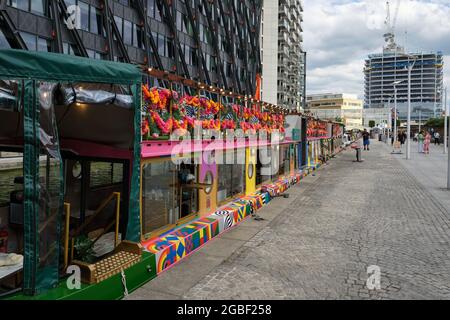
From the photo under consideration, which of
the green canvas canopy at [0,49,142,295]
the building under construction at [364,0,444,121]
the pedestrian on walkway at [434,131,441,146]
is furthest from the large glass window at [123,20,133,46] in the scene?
the building under construction at [364,0,444,121]

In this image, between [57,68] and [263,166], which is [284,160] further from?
[57,68]

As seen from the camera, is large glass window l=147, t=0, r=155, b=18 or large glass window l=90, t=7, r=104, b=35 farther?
large glass window l=147, t=0, r=155, b=18

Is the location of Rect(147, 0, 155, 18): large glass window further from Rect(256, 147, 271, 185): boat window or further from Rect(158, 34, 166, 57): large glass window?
Rect(256, 147, 271, 185): boat window

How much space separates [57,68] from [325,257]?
18.8 feet

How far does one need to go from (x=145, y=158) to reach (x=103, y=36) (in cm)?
3142

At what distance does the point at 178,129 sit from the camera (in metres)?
7.64

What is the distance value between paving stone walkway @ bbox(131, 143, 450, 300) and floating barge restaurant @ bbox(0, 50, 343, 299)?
0.65 metres

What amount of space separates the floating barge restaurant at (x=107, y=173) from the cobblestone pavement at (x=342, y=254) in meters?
1.20

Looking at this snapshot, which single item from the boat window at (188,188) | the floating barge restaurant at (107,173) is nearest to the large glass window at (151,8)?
the floating barge restaurant at (107,173)

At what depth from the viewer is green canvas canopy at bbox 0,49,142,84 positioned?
423 cm

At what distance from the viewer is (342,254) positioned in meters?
7.58

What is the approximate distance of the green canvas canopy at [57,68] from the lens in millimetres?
4227

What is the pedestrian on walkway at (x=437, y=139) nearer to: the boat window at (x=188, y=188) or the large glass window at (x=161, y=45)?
the large glass window at (x=161, y=45)

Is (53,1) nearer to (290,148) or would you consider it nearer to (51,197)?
(290,148)
